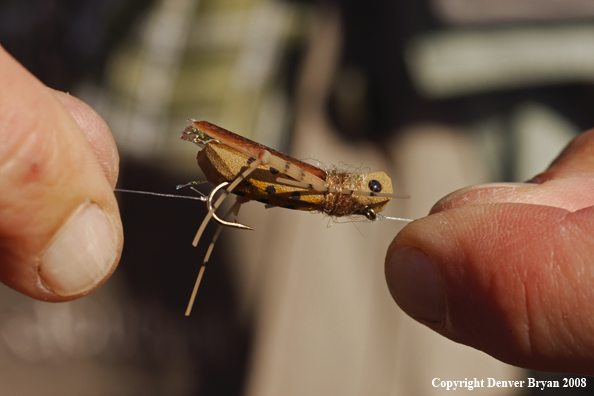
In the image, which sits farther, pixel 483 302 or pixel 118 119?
pixel 118 119

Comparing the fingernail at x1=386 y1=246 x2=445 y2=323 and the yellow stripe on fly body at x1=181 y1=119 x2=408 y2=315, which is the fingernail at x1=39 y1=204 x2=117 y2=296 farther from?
the fingernail at x1=386 y1=246 x2=445 y2=323

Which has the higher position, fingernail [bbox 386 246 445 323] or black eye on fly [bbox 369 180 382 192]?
black eye on fly [bbox 369 180 382 192]

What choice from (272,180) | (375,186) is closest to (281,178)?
(272,180)

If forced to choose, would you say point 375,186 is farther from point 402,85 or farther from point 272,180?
point 402,85

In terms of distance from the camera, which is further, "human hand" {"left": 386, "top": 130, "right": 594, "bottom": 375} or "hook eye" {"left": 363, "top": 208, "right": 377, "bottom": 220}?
"hook eye" {"left": 363, "top": 208, "right": 377, "bottom": 220}

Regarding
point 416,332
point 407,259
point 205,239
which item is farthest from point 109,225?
point 416,332

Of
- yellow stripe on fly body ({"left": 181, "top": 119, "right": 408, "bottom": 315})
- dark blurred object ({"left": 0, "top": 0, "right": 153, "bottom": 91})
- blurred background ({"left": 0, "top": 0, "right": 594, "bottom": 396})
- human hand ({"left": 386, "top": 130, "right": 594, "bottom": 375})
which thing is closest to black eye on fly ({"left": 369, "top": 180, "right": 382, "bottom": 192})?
yellow stripe on fly body ({"left": 181, "top": 119, "right": 408, "bottom": 315})

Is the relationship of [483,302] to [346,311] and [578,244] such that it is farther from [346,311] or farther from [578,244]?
[346,311]

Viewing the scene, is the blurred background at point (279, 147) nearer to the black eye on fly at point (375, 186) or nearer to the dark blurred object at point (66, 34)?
the dark blurred object at point (66, 34)

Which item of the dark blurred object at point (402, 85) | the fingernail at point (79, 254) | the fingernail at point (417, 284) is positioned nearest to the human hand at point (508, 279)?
the fingernail at point (417, 284)
